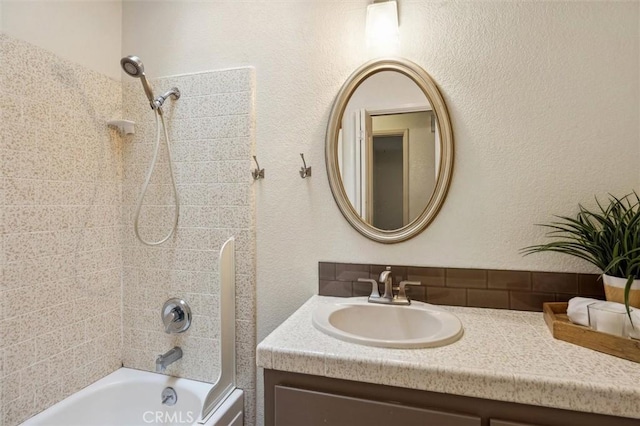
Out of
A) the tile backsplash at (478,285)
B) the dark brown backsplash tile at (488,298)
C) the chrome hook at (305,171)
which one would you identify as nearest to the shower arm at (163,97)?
the chrome hook at (305,171)

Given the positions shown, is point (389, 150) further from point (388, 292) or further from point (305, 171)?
point (388, 292)

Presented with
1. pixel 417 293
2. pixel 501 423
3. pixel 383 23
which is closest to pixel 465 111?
pixel 383 23

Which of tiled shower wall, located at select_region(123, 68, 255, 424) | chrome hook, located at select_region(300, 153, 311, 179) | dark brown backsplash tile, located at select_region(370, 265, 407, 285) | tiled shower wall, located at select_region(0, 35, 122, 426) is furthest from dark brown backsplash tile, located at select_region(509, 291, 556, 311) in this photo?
tiled shower wall, located at select_region(0, 35, 122, 426)

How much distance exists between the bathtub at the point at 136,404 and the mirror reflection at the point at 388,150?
1.04 meters

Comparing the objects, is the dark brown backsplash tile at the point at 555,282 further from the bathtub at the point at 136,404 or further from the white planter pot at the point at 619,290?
the bathtub at the point at 136,404

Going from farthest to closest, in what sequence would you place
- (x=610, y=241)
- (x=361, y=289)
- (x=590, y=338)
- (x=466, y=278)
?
(x=361, y=289) < (x=466, y=278) < (x=610, y=241) < (x=590, y=338)

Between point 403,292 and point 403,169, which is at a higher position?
point 403,169

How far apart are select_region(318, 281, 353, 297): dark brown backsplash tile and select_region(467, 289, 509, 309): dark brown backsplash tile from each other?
474 millimetres

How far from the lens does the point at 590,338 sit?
0.86 m

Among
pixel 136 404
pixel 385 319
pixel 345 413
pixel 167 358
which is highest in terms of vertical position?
A: pixel 385 319

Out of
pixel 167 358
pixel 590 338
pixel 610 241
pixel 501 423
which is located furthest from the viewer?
pixel 167 358

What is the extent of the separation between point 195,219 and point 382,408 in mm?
1135

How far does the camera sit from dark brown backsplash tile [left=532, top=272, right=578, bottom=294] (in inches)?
44.6

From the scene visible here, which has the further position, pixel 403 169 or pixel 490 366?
pixel 403 169
